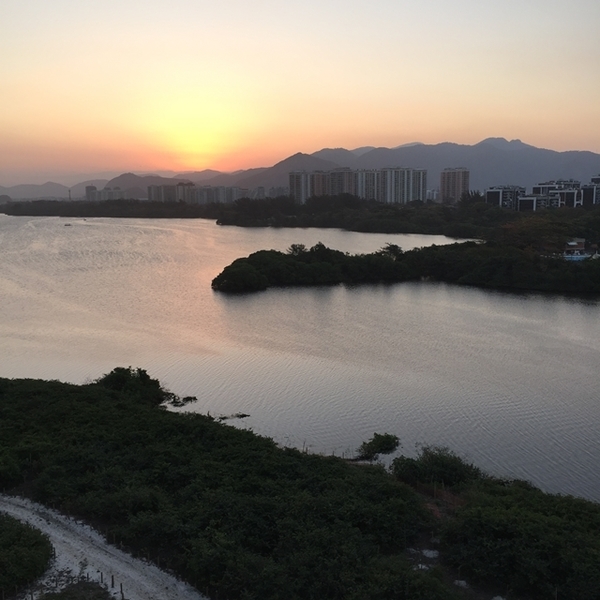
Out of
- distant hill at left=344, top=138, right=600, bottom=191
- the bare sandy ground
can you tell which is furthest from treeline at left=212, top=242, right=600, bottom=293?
distant hill at left=344, top=138, right=600, bottom=191

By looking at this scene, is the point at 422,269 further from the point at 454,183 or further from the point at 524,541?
the point at 454,183

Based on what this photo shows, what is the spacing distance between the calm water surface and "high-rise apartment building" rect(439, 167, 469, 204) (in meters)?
39.1

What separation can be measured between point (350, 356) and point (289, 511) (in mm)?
5143

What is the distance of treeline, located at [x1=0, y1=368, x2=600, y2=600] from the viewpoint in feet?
10.7

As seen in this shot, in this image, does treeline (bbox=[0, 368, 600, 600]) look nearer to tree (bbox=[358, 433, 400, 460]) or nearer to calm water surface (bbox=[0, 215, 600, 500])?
tree (bbox=[358, 433, 400, 460])

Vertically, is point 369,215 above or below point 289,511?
above

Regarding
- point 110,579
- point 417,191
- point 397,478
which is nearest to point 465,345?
point 397,478

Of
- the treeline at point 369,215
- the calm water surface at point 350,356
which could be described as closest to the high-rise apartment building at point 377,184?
the treeline at point 369,215

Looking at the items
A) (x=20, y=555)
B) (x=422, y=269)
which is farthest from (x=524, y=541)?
(x=422, y=269)

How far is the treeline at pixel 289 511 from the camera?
327 centimetres

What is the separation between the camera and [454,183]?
52250 millimetres

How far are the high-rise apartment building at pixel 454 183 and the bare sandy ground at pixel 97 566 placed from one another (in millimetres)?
50021

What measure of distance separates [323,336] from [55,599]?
23.8ft

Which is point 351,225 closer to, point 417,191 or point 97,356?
point 417,191
